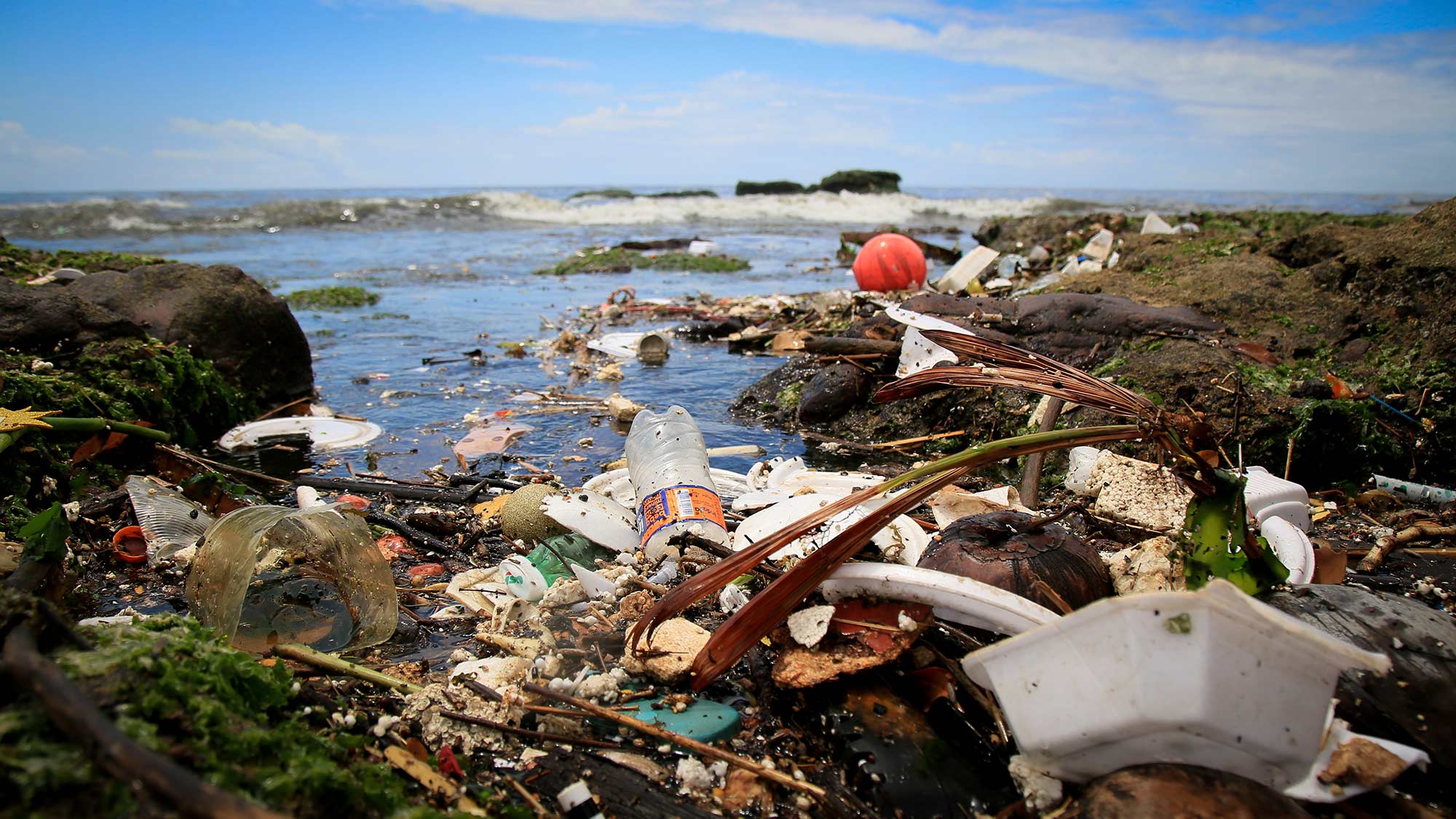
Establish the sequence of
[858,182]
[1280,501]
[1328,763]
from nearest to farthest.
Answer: [1328,763] < [1280,501] < [858,182]

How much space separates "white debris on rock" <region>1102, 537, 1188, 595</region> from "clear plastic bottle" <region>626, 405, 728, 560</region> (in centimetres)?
163

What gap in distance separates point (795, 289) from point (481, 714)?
11.7 metres

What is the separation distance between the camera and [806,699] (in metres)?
2.53

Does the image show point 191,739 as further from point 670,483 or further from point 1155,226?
point 1155,226

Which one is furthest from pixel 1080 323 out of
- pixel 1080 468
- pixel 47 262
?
pixel 47 262

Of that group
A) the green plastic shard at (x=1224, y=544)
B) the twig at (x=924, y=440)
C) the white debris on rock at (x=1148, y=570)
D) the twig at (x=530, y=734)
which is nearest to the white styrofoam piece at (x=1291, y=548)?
the white debris on rock at (x=1148, y=570)

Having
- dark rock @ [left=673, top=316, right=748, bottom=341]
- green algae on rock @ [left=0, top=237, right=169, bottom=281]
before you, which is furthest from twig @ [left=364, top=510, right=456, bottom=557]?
dark rock @ [left=673, top=316, right=748, bottom=341]

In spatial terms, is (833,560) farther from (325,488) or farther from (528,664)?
→ (325,488)

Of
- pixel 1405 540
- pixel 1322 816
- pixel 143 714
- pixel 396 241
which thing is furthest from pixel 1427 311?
pixel 396 241

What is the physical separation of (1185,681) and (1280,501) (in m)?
2.22

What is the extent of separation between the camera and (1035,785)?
201 centimetres

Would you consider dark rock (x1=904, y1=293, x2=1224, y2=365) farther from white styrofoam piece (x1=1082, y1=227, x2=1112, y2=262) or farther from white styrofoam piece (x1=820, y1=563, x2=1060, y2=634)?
white styrofoam piece (x1=1082, y1=227, x2=1112, y2=262)

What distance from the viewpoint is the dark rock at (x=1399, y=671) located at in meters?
2.03

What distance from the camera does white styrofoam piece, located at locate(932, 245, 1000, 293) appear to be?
10.0 metres
